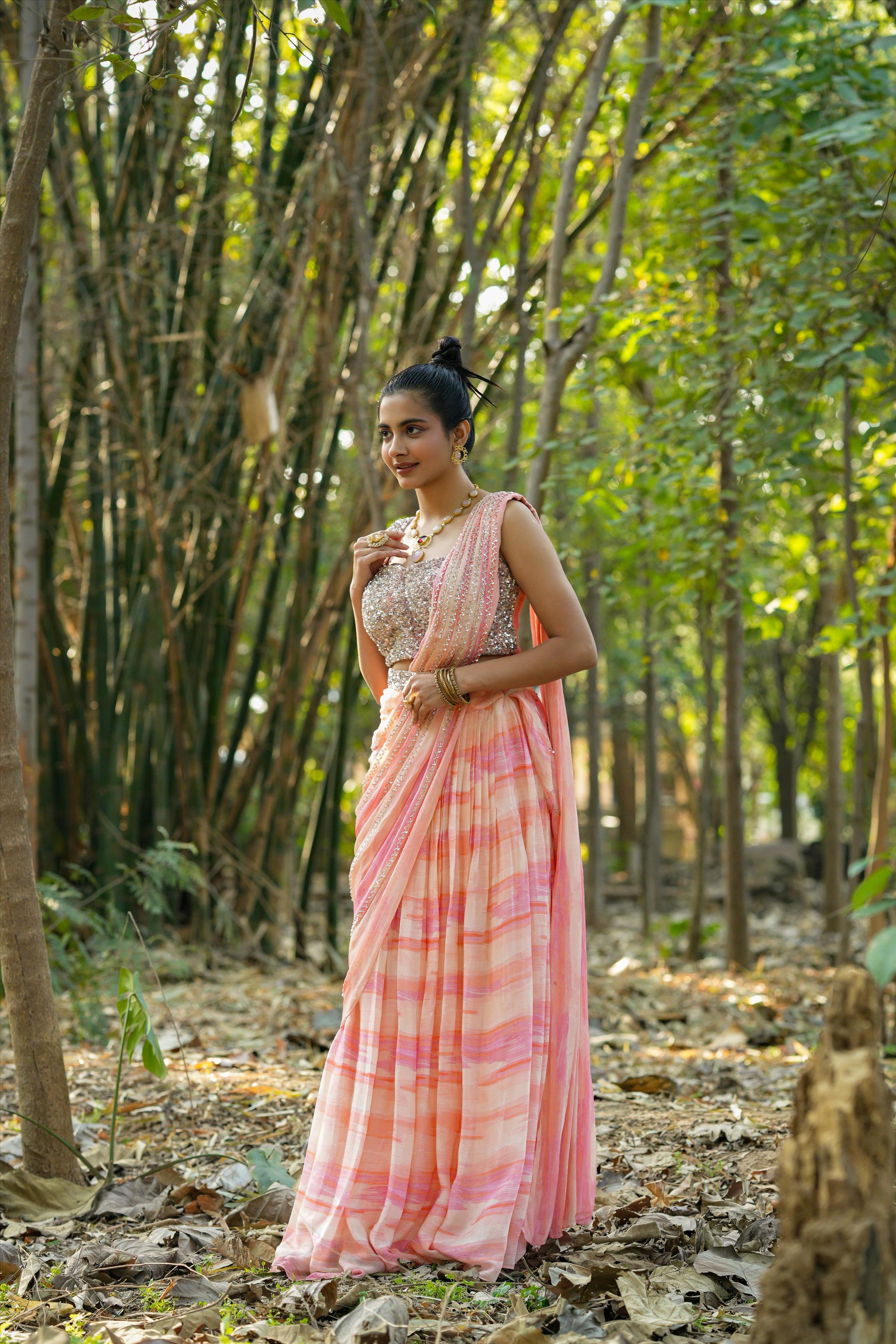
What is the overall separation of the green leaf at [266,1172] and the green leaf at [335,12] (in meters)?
2.14

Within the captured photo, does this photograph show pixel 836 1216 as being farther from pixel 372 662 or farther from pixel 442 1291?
pixel 372 662

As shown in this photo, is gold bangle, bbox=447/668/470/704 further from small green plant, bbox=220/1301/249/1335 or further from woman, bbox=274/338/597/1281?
small green plant, bbox=220/1301/249/1335

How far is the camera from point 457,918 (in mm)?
Result: 2111

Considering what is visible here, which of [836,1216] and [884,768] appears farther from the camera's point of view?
[884,768]

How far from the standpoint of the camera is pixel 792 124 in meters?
3.95

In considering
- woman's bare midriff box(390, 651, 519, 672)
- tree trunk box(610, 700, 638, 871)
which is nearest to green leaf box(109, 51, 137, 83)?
woman's bare midriff box(390, 651, 519, 672)

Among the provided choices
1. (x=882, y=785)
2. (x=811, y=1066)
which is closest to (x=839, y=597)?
(x=882, y=785)

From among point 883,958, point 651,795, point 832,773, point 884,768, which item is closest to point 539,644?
point 883,958

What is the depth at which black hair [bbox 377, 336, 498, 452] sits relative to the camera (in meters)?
2.16

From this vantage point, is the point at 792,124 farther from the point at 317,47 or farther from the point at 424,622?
the point at 424,622

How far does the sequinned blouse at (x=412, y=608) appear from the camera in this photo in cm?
220

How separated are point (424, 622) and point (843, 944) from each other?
334 centimetres

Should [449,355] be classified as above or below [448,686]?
above

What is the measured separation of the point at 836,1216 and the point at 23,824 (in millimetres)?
1718
